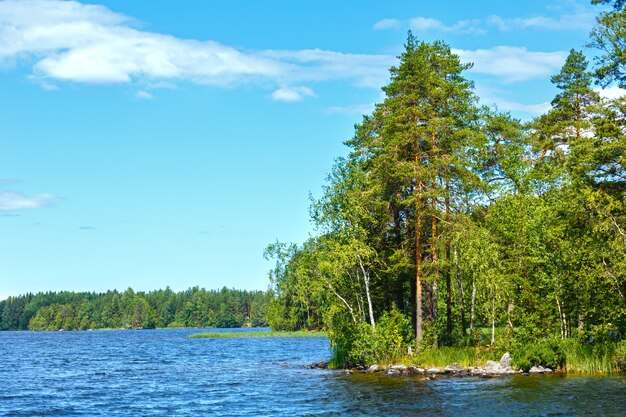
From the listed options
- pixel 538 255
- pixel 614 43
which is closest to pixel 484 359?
pixel 538 255

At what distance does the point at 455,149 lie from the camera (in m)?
43.1

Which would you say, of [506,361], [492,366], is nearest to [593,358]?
[506,361]

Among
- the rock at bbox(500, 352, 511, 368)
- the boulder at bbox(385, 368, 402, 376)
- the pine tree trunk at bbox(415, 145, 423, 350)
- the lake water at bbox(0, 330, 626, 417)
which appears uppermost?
the pine tree trunk at bbox(415, 145, 423, 350)

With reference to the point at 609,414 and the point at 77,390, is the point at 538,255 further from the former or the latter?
the point at 77,390

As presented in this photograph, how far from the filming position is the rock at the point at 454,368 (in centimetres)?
3959

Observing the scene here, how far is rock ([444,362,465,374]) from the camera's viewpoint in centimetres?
3959

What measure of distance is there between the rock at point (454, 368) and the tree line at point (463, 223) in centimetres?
285

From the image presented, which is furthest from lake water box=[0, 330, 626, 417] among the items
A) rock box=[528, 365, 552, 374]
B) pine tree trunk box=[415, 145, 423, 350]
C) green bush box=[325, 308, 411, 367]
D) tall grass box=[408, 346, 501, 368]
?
pine tree trunk box=[415, 145, 423, 350]

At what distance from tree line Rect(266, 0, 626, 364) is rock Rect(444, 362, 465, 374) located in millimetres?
2852

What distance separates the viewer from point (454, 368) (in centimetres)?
4009

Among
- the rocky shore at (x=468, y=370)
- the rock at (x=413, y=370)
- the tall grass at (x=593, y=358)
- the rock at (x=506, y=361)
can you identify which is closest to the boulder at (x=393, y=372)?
the rocky shore at (x=468, y=370)

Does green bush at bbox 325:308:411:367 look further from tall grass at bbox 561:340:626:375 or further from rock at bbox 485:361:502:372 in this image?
tall grass at bbox 561:340:626:375

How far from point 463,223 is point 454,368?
8.60m

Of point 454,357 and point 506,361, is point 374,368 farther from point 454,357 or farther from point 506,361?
point 506,361
